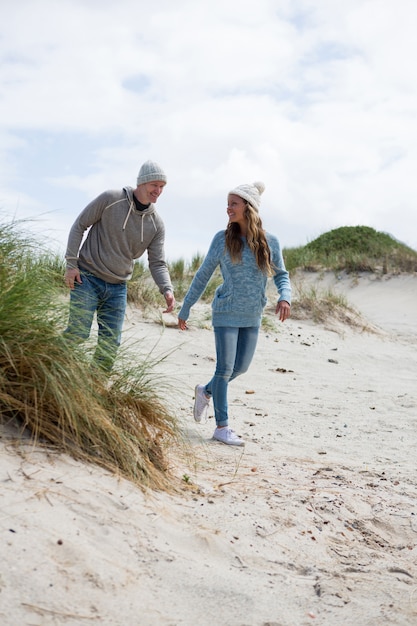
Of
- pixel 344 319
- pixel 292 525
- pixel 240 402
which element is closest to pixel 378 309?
pixel 344 319

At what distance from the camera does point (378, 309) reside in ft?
48.1

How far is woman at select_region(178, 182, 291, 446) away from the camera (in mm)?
5176

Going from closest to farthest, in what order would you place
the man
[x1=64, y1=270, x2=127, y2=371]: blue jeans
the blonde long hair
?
[x1=64, y1=270, x2=127, y2=371]: blue jeans → the man → the blonde long hair

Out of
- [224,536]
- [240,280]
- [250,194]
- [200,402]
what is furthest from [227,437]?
[224,536]

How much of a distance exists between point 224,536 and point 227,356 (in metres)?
1.91

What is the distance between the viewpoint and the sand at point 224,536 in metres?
2.79

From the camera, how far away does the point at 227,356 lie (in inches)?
207

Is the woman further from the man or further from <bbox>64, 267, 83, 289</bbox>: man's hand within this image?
<bbox>64, 267, 83, 289</bbox>: man's hand

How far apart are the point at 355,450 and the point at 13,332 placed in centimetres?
331

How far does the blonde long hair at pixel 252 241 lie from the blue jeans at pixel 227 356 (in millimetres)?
501

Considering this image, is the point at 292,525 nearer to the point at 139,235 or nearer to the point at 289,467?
the point at 289,467

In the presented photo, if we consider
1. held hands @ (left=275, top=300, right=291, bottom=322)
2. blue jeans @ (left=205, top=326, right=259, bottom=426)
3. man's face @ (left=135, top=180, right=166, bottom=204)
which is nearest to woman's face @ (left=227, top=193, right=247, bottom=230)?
man's face @ (left=135, top=180, right=166, bottom=204)

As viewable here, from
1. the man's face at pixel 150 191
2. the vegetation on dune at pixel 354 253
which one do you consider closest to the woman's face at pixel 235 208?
the man's face at pixel 150 191

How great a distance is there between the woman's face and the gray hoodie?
0.56m
